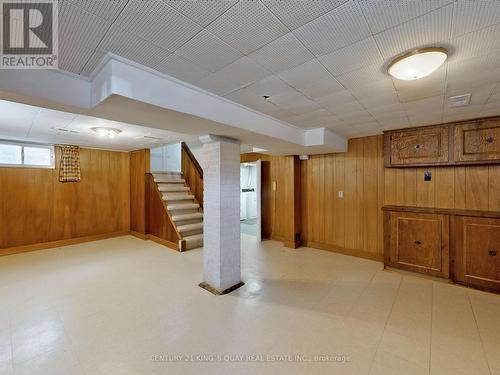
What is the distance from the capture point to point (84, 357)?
1854mm

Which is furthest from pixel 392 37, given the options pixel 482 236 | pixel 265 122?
pixel 482 236

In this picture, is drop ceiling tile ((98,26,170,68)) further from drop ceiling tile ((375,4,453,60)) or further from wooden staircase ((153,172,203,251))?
wooden staircase ((153,172,203,251))

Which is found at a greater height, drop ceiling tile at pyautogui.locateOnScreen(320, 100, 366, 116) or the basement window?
drop ceiling tile at pyautogui.locateOnScreen(320, 100, 366, 116)

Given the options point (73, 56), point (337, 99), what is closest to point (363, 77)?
point (337, 99)

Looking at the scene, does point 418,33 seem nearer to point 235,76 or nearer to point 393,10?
point 393,10

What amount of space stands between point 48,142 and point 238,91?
4.83m

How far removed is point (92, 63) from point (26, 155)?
4.61 metres

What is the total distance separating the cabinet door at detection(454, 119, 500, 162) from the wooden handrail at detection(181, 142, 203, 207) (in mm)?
5089

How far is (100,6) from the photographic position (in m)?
1.17

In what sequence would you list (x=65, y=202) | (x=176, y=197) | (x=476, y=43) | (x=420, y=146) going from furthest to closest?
(x=176, y=197) < (x=65, y=202) < (x=420, y=146) < (x=476, y=43)

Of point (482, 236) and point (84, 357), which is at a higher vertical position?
point (482, 236)

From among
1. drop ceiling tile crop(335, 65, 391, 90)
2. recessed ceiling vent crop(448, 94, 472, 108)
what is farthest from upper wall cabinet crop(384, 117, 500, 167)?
drop ceiling tile crop(335, 65, 391, 90)

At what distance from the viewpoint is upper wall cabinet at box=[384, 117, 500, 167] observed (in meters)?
2.96

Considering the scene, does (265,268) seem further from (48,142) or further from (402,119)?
(48,142)
